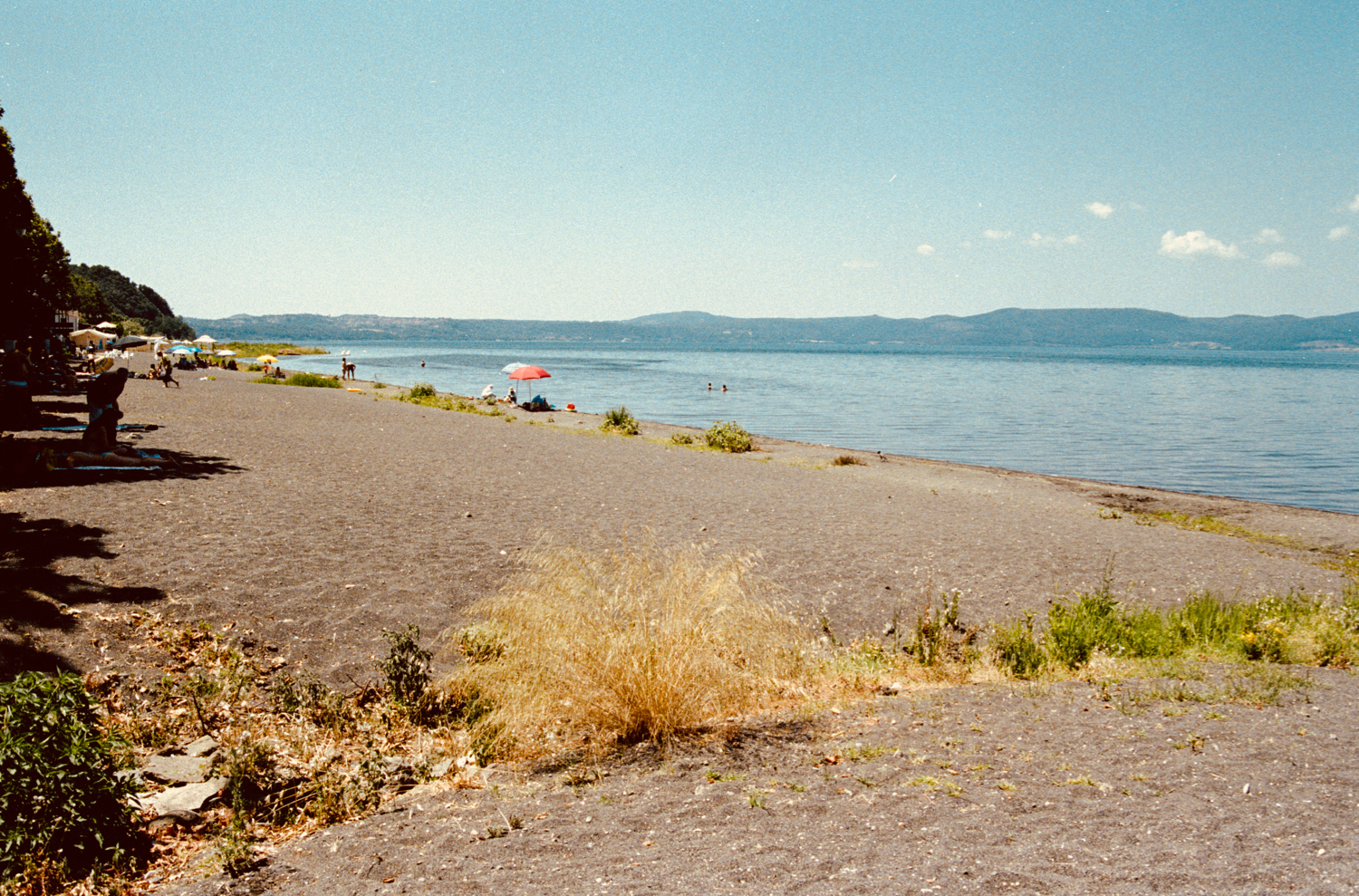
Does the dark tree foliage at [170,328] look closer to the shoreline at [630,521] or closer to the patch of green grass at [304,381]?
the patch of green grass at [304,381]

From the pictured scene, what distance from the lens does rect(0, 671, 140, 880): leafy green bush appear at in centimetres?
364

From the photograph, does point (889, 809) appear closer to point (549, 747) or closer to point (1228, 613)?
point (549, 747)

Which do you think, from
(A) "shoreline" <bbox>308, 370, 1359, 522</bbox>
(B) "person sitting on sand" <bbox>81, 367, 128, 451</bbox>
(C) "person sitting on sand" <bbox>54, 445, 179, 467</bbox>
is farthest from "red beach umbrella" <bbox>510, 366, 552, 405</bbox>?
(B) "person sitting on sand" <bbox>81, 367, 128, 451</bbox>

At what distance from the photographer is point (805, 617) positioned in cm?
827

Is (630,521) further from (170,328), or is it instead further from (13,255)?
(170,328)

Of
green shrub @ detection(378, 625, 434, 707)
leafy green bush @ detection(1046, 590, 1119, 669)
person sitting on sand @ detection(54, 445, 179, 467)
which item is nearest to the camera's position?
green shrub @ detection(378, 625, 434, 707)

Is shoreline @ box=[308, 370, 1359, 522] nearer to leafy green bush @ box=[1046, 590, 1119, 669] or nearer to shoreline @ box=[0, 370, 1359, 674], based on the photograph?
shoreline @ box=[0, 370, 1359, 674]

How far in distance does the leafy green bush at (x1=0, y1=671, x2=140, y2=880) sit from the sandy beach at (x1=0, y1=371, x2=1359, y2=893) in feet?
2.40

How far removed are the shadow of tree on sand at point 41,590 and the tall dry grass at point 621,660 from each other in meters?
2.97

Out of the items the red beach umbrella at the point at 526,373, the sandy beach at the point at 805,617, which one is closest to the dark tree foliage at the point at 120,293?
the red beach umbrella at the point at 526,373

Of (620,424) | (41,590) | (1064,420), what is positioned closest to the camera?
(41,590)

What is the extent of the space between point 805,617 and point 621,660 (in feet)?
11.7

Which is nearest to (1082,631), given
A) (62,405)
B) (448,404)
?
(62,405)

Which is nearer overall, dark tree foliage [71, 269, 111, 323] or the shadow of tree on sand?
the shadow of tree on sand
